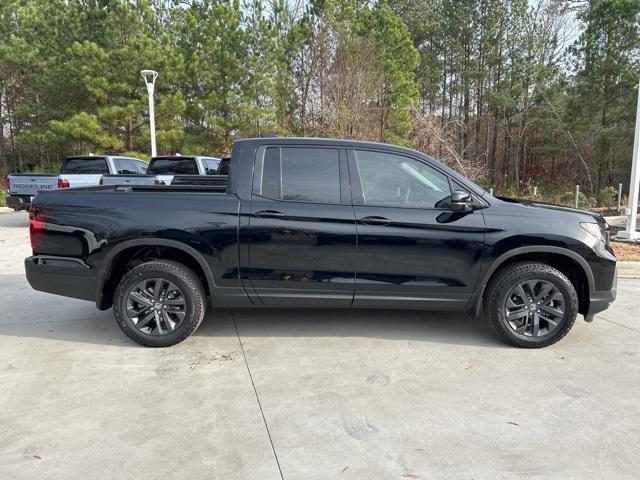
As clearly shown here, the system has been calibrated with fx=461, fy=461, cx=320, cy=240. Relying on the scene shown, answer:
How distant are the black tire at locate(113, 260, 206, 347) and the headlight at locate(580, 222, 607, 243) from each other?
350 cm

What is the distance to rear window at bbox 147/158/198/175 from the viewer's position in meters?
12.8

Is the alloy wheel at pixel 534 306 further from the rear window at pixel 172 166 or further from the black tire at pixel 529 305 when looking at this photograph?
the rear window at pixel 172 166

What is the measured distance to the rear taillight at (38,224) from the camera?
415 centimetres

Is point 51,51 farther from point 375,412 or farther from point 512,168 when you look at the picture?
point 512,168

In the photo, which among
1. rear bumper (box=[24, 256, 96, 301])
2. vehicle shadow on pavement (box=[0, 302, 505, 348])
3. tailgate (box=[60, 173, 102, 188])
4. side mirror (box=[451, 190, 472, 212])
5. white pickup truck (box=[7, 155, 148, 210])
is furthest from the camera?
white pickup truck (box=[7, 155, 148, 210])

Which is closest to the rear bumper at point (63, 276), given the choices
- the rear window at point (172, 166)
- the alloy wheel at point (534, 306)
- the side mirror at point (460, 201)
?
the side mirror at point (460, 201)

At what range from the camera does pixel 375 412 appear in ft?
10.2

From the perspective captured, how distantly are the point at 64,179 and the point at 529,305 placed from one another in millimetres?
11614

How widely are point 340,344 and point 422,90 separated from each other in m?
→ 34.8

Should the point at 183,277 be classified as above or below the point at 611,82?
below

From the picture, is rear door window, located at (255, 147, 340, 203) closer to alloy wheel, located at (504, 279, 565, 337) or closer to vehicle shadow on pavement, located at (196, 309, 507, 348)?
vehicle shadow on pavement, located at (196, 309, 507, 348)

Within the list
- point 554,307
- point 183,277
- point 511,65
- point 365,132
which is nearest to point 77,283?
point 183,277

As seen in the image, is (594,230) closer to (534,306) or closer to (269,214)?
(534,306)

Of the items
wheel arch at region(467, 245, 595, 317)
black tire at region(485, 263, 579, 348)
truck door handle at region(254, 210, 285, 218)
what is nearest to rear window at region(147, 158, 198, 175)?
truck door handle at region(254, 210, 285, 218)
